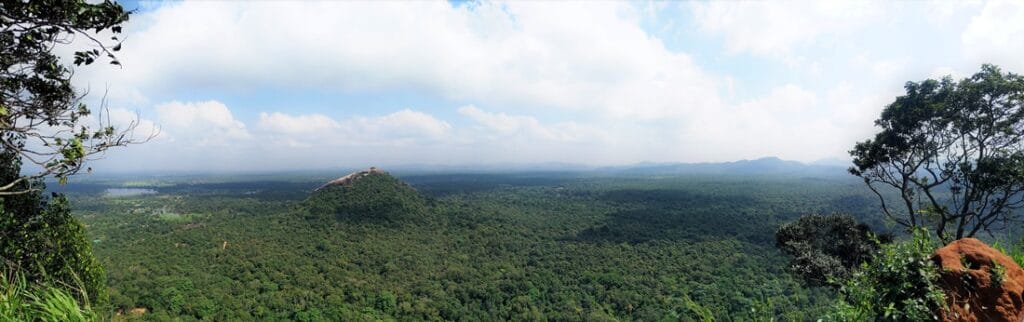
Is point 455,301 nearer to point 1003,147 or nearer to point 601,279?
point 601,279

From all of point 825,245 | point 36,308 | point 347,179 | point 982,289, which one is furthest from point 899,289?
point 347,179

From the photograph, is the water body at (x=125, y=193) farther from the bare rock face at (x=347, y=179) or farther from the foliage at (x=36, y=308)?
the foliage at (x=36, y=308)

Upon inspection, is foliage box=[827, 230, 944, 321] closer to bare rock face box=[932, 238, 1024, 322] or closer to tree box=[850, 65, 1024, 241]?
bare rock face box=[932, 238, 1024, 322]

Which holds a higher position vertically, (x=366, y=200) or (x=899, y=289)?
(x=899, y=289)

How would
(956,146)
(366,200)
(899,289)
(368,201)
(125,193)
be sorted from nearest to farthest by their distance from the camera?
(899,289) < (956,146) < (368,201) < (366,200) < (125,193)

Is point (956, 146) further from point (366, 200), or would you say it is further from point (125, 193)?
point (125, 193)

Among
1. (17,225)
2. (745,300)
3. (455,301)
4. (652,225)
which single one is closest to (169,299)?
(455,301)
